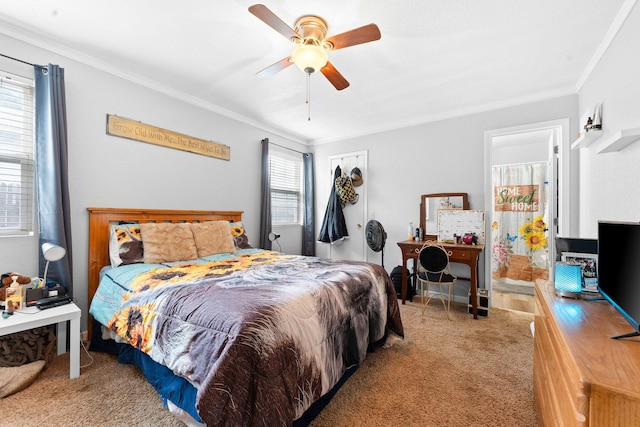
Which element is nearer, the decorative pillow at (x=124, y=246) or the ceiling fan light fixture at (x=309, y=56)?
the ceiling fan light fixture at (x=309, y=56)

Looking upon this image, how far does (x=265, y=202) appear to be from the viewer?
13.2 feet

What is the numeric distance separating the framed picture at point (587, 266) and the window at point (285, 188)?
3559 millimetres

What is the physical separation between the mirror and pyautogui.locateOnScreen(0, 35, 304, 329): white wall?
259 centimetres

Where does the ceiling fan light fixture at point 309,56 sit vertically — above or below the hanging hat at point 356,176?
above

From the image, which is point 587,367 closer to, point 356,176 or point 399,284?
point 399,284

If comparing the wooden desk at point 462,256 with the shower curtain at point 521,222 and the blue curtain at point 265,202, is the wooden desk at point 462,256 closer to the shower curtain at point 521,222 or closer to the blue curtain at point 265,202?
the shower curtain at point 521,222

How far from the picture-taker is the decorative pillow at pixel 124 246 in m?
2.34

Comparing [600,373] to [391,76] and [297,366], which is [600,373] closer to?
[297,366]

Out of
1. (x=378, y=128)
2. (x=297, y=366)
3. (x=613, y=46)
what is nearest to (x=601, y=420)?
(x=297, y=366)

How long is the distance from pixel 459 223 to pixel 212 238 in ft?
9.85

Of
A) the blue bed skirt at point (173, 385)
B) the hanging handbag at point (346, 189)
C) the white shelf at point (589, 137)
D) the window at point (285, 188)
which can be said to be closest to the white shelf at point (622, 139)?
the white shelf at point (589, 137)

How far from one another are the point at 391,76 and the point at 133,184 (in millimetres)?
2781

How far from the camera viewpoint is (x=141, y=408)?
1618 millimetres

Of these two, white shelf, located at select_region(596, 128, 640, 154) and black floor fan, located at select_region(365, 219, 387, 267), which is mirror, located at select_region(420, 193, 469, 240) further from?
white shelf, located at select_region(596, 128, 640, 154)
